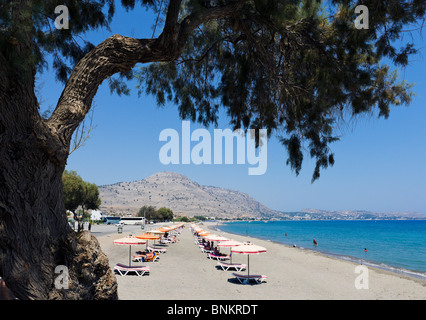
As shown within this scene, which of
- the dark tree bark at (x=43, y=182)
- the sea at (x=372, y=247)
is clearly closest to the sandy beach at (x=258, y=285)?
the dark tree bark at (x=43, y=182)

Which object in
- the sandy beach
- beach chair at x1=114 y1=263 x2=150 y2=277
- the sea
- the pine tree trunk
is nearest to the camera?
the pine tree trunk

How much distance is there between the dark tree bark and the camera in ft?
9.55

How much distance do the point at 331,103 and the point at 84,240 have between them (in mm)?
4163

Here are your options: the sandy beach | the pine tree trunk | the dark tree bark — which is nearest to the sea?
the sandy beach

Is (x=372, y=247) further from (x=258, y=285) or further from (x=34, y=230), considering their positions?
(x=34, y=230)

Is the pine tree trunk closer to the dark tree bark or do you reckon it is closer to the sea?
the dark tree bark

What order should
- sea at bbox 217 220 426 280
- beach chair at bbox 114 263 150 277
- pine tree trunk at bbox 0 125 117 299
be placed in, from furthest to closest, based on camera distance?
1. sea at bbox 217 220 426 280
2. beach chair at bbox 114 263 150 277
3. pine tree trunk at bbox 0 125 117 299

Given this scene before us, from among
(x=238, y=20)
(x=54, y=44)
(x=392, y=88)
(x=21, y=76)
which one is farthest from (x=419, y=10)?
(x=54, y=44)

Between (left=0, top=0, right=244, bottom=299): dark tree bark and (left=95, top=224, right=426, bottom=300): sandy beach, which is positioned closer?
(left=0, top=0, right=244, bottom=299): dark tree bark

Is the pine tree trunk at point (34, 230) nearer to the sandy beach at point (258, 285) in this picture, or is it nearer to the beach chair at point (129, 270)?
the sandy beach at point (258, 285)

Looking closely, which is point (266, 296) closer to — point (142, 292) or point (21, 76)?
point (142, 292)

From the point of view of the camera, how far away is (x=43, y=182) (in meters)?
3.15

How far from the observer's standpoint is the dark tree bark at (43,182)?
2910 mm

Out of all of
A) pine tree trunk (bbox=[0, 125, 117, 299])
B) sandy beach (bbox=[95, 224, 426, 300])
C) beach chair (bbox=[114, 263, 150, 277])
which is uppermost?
pine tree trunk (bbox=[0, 125, 117, 299])
